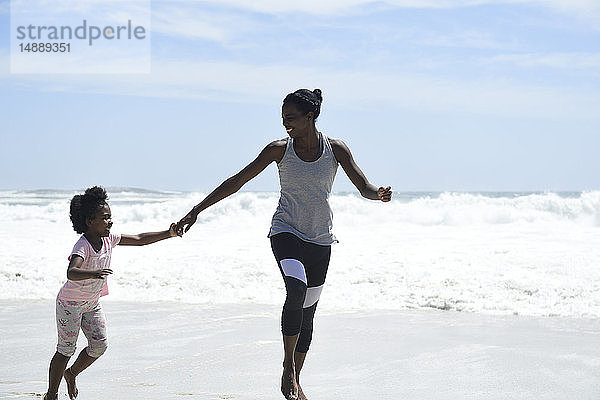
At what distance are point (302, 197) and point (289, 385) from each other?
1.03m

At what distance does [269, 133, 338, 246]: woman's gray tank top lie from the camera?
4168 mm

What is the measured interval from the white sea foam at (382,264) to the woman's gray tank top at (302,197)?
4.16 metres

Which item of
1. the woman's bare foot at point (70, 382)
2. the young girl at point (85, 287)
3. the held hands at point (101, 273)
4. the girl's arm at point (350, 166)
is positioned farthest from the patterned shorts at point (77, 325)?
the girl's arm at point (350, 166)

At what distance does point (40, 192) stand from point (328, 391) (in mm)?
41303

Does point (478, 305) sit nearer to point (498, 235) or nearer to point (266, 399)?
point (266, 399)

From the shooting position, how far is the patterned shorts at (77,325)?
4.03 m

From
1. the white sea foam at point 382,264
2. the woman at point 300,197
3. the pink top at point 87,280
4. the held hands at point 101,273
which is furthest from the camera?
the white sea foam at point 382,264

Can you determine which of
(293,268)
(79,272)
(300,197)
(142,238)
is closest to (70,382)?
(79,272)

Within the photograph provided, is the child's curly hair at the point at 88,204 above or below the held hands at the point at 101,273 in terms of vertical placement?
above

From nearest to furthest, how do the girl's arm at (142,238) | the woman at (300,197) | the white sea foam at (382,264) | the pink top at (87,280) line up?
the pink top at (87,280) < the woman at (300,197) < the girl's arm at (142,238) < the white sea foam at (382,264)

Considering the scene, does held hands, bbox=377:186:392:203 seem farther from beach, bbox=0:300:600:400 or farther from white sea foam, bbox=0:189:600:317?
white sea foam, bbox=0:189:600:317

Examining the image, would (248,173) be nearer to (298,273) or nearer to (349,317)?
(298,273)

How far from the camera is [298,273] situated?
13.3 feet

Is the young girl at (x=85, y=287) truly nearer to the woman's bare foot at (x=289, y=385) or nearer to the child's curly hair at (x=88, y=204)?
the child's curly hair at (x=88, y=204)
